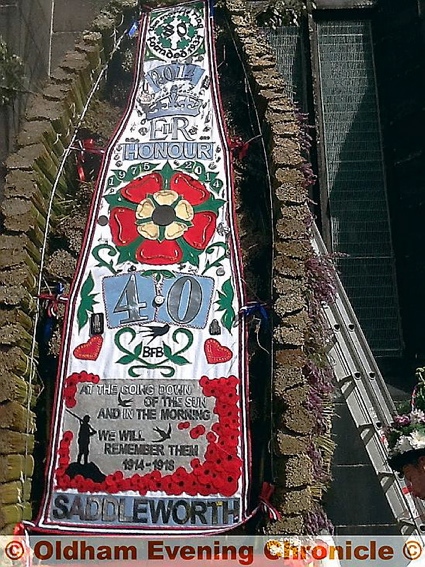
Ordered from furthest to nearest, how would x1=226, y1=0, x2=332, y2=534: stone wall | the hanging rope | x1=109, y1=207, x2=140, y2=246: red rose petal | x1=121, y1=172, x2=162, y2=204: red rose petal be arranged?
x1=121, y1=172, x2=162, y2=204: red rose petal < x1=109, y1=207, x2=140, y2=246: red rose petal < the hanging rope < x1=226, y1=0, x2=332, y2=534: stone wall

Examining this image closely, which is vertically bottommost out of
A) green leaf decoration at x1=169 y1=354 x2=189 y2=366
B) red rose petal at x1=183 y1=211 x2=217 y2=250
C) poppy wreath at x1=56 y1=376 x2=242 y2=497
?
poppy wreath at x1=56 y1=376 x2=242 y2=497

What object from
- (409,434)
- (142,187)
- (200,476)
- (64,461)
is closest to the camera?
(409,434)

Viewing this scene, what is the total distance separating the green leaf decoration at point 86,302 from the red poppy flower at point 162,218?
0.55 metres

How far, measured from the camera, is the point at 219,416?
21.1 feet

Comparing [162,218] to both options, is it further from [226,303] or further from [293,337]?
[293,337]

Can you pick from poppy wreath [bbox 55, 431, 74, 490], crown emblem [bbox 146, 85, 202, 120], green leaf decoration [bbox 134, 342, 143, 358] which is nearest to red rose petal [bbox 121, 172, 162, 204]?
crown emblem [bbox 146, 85, 202, 120]

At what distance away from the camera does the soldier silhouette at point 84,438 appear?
6.41 meters

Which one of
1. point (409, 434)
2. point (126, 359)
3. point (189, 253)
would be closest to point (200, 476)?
point (126, 359)

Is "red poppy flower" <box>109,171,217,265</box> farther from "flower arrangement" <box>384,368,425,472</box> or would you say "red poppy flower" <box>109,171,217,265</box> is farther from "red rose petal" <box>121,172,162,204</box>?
"flower arrangement" <box>384,368,425,472</box>

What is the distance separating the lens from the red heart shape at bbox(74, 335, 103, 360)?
6777 mm

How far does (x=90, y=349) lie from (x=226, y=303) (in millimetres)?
1463

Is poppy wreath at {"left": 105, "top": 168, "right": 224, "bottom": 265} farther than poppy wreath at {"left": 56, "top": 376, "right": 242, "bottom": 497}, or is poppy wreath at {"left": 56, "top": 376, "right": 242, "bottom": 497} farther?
poppy wreath at {"left": 105, "top": 168, "right": 224, "bottom": 265}

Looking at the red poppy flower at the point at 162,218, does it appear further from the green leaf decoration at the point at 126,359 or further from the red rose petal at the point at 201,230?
the green leaf decoration at the point at 126,359

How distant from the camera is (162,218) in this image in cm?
751
